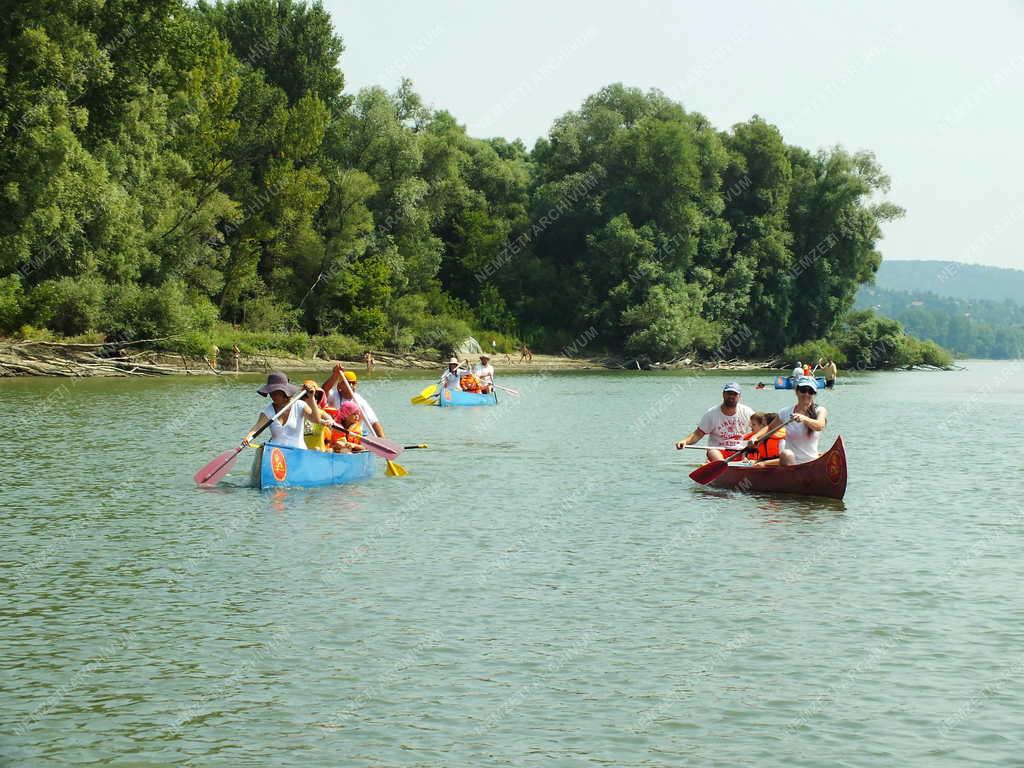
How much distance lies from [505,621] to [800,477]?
9064mm

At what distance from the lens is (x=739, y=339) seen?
312ft

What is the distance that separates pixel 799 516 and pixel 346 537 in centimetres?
639

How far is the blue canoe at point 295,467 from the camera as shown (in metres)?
19.1

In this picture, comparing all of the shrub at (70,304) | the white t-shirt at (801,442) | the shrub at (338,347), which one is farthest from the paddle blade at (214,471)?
the shrub at (338,347)

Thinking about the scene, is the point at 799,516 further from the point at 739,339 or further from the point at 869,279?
the point at 869,279

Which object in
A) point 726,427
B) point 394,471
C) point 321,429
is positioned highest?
point 726,427

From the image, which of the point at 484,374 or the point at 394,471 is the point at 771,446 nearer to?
the point at 394,471

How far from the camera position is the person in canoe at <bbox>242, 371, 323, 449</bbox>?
1883 centimetres

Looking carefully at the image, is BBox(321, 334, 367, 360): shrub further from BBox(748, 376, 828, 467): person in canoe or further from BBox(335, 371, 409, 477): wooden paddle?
BBox(748, 376, 828, 467): person in canoe

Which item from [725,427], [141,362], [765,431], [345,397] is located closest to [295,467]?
[345,397]

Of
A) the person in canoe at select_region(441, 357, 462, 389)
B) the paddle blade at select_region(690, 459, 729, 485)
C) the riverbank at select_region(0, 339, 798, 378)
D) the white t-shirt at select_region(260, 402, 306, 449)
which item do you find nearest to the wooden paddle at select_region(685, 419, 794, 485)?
the paddle blade at select_region(690, 459, 729, 485)

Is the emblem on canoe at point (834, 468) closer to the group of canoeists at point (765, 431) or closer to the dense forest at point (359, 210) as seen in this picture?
the group of canoeists at point (765, 431)

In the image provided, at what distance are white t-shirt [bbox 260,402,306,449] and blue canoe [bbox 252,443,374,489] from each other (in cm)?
18

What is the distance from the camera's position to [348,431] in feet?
70.8
